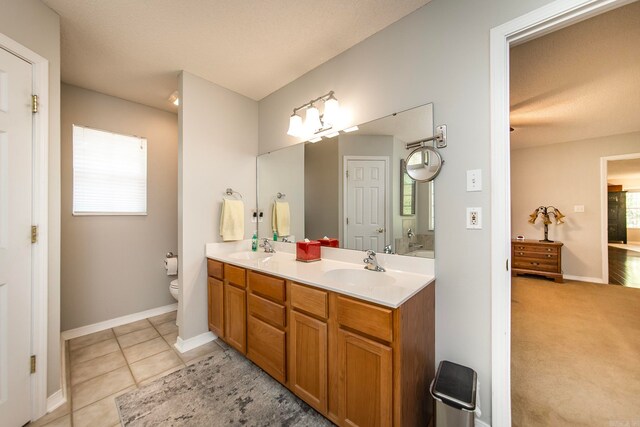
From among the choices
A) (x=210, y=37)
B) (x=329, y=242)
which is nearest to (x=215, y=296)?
(x=329, y=242)

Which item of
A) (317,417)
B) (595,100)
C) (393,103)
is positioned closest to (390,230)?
(393,103)

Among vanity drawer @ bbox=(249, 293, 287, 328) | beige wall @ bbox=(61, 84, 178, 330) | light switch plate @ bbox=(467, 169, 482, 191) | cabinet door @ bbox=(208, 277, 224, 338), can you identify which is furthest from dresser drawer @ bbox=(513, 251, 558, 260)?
beige wall @ bbox=(61, 84, 178, 330)

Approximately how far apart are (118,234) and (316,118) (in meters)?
2.51

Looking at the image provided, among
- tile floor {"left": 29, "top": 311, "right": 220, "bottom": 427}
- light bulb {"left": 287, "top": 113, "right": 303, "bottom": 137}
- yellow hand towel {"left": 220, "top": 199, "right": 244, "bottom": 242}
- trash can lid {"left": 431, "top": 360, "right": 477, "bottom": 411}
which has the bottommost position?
tile floor {"left": 29, "top": 311, "right": 220, "bottom": 427}

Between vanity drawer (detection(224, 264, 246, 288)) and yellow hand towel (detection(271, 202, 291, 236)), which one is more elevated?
yellow hand towel (detection(271, 202, 291, 236))

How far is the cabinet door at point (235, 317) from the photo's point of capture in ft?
6.04

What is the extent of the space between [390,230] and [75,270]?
3.08 metres

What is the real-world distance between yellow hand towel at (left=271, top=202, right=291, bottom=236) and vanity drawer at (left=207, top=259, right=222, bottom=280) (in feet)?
2.14

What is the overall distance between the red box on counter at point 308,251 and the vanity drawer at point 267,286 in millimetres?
419

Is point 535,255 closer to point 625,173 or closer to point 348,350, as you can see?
point 348,350

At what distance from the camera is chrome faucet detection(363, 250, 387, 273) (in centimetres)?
161

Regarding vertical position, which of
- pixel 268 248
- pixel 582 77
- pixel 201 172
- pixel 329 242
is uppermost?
pixel 582 77

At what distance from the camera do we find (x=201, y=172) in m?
2.26

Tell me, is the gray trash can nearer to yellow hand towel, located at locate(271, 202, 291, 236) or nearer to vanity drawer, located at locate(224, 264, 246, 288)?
vanity drawer, located at locate(224, 264, 246, 288)
